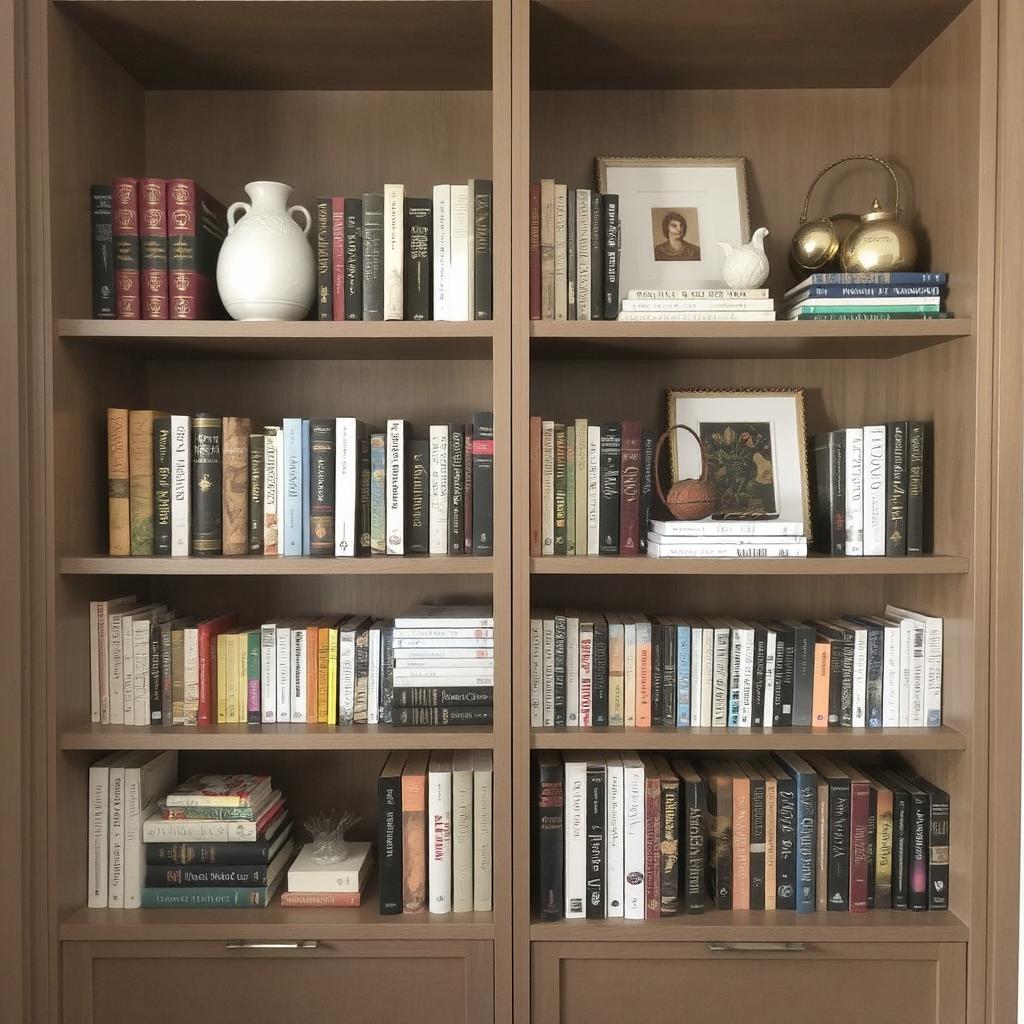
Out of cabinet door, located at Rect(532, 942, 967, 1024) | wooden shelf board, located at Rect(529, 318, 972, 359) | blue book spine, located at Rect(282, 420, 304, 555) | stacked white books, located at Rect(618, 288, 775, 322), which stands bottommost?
cabinet door, located at Rect(532, 942, 967, 1024)

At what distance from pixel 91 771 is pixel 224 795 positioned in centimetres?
24

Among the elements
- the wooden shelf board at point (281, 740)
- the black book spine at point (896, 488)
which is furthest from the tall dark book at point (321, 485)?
the black book spine at point (896, 488)

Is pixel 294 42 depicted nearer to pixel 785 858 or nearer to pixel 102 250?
pixel 102 250

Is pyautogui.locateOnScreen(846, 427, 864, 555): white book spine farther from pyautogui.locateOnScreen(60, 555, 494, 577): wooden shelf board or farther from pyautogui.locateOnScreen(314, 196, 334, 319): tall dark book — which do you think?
pyautogui.locateOnScreen(314, 196, 334, 319): tall dark book

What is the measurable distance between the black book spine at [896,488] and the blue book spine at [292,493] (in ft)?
3.50

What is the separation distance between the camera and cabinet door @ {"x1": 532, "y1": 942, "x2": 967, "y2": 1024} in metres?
1.71

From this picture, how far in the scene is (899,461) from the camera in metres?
1.78

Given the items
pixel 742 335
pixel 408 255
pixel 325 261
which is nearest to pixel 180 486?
pixel 325 261

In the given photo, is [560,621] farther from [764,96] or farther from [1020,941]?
[764,96]

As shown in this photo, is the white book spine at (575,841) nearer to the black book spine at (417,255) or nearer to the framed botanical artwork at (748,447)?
the framed botanical artwork at (748,447)

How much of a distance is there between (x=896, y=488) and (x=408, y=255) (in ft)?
3.20

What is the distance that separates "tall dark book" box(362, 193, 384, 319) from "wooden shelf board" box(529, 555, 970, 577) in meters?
0.53

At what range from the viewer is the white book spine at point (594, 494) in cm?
→ 177

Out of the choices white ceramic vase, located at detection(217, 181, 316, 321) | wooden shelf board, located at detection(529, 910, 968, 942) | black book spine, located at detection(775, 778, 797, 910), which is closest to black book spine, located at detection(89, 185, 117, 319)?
white ceramic vase, located at detection(217, 181, 316, 321)
